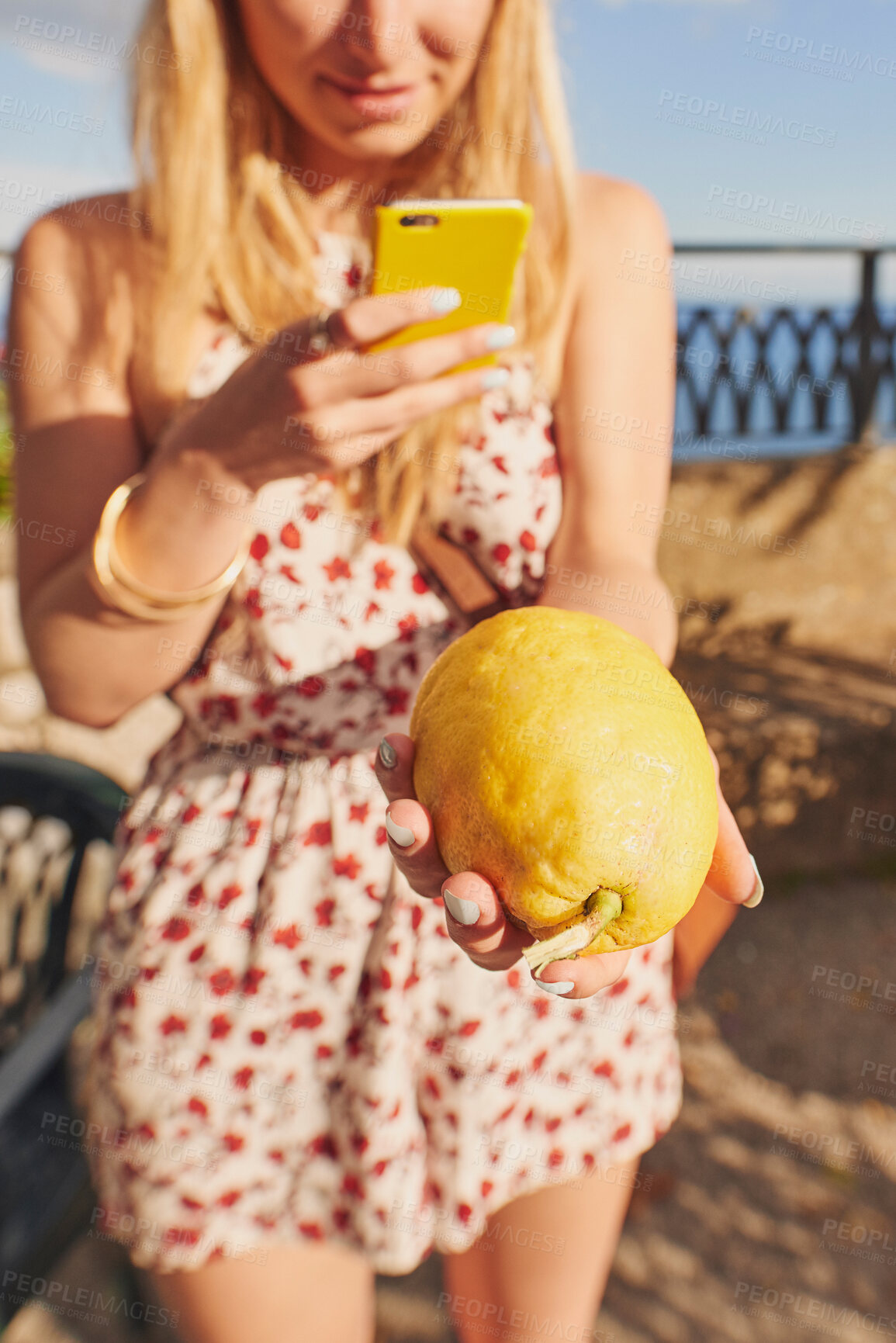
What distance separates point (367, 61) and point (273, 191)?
17.1 inches

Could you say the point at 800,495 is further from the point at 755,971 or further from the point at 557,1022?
the point at 557,1022

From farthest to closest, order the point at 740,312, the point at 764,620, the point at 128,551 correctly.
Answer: the point at 740,312, the point at 764,620, the point at 128,551

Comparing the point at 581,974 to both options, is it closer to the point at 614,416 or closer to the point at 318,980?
the point at 318,980

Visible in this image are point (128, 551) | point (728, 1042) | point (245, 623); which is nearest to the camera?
point (128, 551)

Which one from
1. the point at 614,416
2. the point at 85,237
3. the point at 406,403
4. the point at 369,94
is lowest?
the point at 614,416

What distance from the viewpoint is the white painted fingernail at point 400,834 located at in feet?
4.33

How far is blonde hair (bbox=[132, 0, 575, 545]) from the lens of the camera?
76.4 inches

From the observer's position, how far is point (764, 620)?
6.46m

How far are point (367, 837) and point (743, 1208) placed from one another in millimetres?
2825

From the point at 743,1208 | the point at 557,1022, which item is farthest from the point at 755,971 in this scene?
the point at 557,1022

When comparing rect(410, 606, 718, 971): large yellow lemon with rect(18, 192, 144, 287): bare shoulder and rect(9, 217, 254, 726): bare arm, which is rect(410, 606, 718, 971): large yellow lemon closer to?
rect(9, 217, 254, 726): bare arm

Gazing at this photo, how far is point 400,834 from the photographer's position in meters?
1.33

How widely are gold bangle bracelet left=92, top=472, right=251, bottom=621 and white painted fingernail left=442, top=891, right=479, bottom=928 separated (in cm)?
81

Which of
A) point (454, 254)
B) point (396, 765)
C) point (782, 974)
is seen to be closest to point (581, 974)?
point (396, 765)
